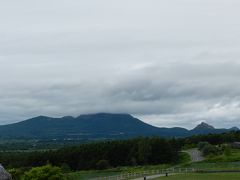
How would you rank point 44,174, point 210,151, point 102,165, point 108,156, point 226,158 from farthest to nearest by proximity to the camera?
point 108,156 → point 102,165 → point 210,151 → point 226,158 → point 44,174

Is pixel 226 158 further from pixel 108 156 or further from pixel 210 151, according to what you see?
pixel 108 156

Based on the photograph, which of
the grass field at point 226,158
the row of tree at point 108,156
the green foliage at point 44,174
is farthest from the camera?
the row of tree at point 108,156

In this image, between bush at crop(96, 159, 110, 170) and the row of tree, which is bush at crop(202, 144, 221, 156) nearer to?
the row of tree

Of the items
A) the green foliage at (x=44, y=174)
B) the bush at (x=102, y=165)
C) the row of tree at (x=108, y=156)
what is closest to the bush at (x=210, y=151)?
the row of tree at (x=108, y=156)

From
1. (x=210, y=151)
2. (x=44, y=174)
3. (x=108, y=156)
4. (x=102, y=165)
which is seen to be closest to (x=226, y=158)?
(x=210, y=151)

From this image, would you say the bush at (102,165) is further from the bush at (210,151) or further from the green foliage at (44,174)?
the green foliage at (44,174)

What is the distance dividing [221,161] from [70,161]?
40.1 meters

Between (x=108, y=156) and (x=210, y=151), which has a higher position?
(x=210, y=151)

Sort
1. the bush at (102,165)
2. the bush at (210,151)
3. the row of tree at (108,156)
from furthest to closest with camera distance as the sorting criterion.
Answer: the row of tree at (108,156)
the bush at (102,165)
the bush at (210,151)

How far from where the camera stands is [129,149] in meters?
132

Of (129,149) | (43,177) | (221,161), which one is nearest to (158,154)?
(129,149)

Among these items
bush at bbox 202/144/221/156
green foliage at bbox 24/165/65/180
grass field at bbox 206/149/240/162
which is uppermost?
bush at bbox 202/144/221/156

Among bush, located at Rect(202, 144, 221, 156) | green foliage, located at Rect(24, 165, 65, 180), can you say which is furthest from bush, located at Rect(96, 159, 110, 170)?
green foliage, located at Rect(24, 165, 65, 180)

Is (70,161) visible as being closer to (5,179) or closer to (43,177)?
(43,177)
